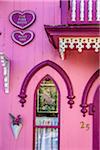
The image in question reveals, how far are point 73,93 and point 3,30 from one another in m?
1.84

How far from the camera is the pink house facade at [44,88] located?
294 inches

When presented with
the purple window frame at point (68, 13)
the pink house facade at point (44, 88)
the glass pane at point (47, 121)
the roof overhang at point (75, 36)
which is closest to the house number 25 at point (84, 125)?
the pink house facade at point (44, 88)

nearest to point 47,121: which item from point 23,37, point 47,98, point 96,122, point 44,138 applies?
point 44,138

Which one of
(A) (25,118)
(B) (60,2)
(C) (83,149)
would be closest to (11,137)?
(A) (25,118)

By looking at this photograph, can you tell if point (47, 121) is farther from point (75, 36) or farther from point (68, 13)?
point (68, 13)

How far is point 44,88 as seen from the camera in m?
7.68

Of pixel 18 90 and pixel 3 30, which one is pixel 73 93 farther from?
pixel 3 30

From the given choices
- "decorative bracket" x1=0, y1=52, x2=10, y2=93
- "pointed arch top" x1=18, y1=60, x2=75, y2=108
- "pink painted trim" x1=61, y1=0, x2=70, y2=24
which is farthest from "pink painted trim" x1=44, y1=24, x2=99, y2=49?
"decorative bracket" x1=0, y1=52, x2=10, y2=93

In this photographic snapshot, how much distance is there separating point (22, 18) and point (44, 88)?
141 centimetres

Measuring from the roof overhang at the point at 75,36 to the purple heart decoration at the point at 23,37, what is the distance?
40.2 inches

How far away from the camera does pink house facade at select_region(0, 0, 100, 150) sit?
7.46 metres

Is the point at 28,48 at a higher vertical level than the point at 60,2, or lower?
lower

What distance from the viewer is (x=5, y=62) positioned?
7406mm

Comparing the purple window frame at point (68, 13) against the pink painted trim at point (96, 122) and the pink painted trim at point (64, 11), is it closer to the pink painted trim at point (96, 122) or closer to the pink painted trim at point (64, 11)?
the pink painted trim at point (64, 11)
